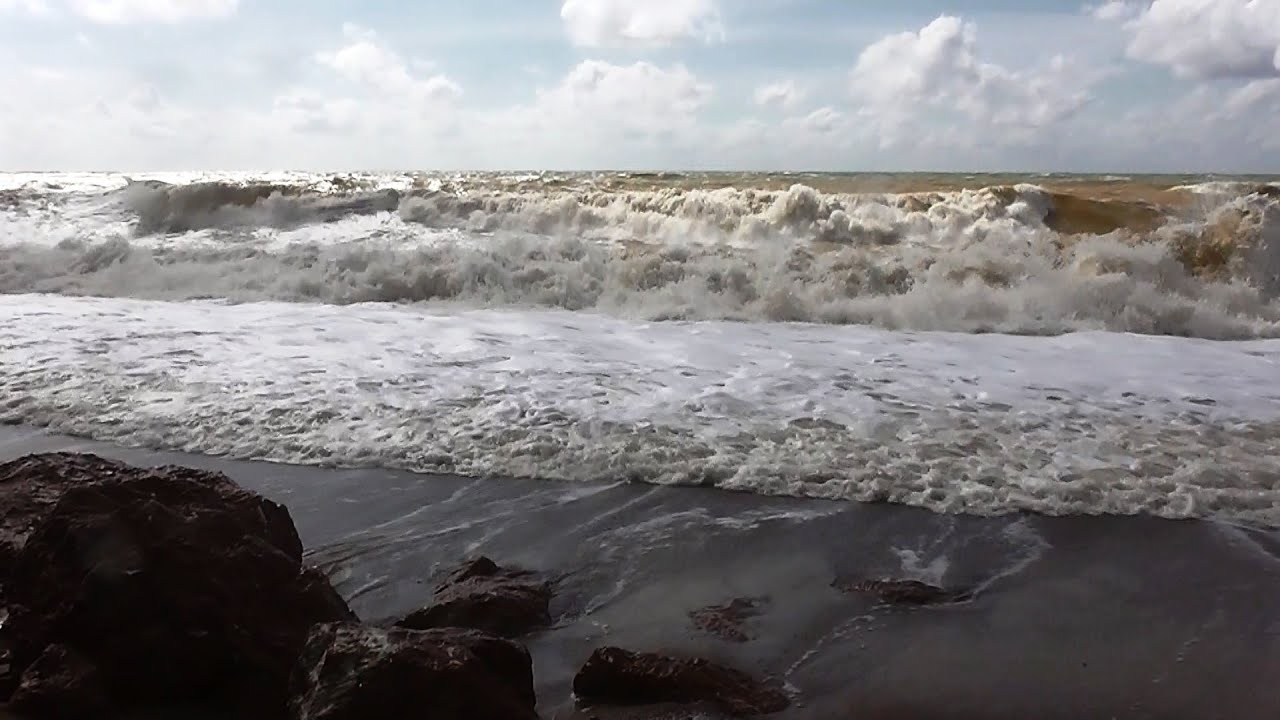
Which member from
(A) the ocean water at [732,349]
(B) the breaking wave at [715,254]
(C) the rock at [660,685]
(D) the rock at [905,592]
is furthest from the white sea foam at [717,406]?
(C) the rock at [660,685]

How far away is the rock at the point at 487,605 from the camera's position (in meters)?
3.12

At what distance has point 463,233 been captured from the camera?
18312 mm

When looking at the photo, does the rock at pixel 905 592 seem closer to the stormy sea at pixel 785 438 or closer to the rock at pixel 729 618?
the stormy sea at pixel 785 438

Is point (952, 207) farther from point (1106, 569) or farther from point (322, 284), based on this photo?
point (1106, 569)

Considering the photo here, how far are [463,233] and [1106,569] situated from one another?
15847 millimetres

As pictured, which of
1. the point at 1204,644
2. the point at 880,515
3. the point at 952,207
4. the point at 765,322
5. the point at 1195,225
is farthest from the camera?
the point at 952,207

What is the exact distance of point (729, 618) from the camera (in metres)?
3.32

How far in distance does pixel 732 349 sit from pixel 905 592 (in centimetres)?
490

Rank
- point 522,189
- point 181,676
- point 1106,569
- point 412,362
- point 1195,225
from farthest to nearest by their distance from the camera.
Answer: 1. point 522,189
2. point 1195,225
3. point 412,362
4. point 1106,569
5. point 181,676

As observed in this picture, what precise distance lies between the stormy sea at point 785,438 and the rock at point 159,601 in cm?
72

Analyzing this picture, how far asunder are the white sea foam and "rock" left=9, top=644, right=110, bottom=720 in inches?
97.7

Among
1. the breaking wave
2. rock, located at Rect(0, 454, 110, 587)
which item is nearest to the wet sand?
rock, located at Rect(0, 454, 110, 587)

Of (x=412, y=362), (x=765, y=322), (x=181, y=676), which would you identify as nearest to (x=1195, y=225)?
(x=765, y=322)

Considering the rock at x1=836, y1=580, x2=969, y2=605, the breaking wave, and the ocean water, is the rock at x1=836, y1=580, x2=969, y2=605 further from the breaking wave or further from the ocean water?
the breaking wave
